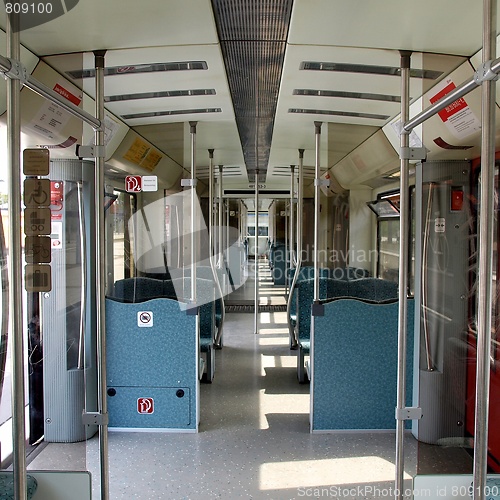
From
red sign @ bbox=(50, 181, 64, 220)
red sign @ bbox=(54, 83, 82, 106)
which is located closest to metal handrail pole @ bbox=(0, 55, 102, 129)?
red sign @ bbox=(54, 83, 82, 106)

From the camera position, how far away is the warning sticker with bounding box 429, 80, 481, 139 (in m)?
2.41

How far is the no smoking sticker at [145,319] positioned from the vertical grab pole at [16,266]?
220 centimetres

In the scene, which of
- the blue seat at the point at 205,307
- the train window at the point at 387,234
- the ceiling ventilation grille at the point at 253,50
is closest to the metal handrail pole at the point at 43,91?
the ceiling ventilation grille at the point at 253,50

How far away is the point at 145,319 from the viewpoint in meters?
3.57

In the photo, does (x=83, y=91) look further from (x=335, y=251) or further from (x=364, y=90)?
(x=335, y=251)

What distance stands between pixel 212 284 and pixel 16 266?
3557 mm

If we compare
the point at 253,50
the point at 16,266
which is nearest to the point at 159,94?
the point at 253,50

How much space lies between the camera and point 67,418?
11.2 feet

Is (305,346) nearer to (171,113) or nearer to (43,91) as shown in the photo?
(171,113)

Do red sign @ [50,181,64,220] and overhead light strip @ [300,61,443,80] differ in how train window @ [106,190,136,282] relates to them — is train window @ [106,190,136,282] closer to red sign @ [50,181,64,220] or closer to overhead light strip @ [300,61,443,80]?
red sign @ [50,181,64,220]

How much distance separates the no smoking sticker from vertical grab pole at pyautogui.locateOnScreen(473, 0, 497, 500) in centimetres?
257

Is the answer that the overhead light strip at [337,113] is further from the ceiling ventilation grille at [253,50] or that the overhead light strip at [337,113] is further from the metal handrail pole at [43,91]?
the metal handrail pole at [43,91]

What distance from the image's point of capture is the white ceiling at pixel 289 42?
1904 mm

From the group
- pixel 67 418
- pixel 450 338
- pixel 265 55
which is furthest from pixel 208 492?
pixel 265 55
